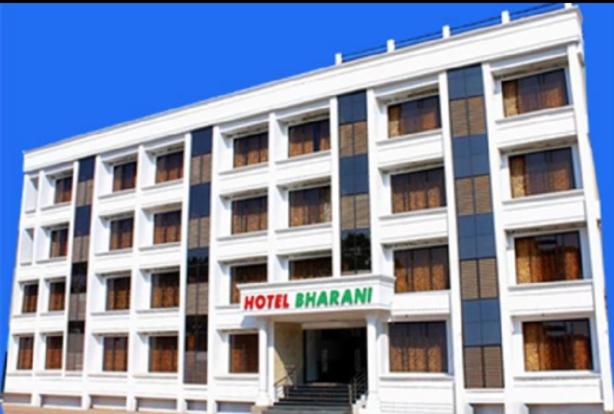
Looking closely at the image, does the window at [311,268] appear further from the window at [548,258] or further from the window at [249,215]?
the window at [548,258]

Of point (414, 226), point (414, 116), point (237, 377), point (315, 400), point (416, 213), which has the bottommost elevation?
point (315, 400)

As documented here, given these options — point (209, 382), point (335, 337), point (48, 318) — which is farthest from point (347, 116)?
point (48, 318)

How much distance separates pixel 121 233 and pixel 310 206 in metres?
12.0


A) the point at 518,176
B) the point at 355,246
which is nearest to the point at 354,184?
the point at 355,246

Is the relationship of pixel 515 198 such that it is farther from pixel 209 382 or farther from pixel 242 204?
pixel 209 382

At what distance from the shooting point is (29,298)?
4128cm

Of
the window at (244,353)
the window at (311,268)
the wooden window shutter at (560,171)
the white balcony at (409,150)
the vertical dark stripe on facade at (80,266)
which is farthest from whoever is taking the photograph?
the vertical dark stripe on facade at (80,266)

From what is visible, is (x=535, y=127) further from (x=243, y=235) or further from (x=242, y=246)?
(x=242, y=246)

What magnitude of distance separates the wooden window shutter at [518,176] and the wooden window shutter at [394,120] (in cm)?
505

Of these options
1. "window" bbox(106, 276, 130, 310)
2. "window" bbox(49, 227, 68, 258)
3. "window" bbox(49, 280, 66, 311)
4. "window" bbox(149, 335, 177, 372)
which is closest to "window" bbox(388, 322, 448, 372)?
"window" bbox(149, 335, 177, 372)

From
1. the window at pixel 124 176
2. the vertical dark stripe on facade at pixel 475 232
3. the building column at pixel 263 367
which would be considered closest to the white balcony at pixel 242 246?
the building column at pixel 263 367

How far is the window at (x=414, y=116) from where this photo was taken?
1134 inches

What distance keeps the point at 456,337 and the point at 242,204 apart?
12506 mm

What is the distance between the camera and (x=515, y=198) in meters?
26.3
